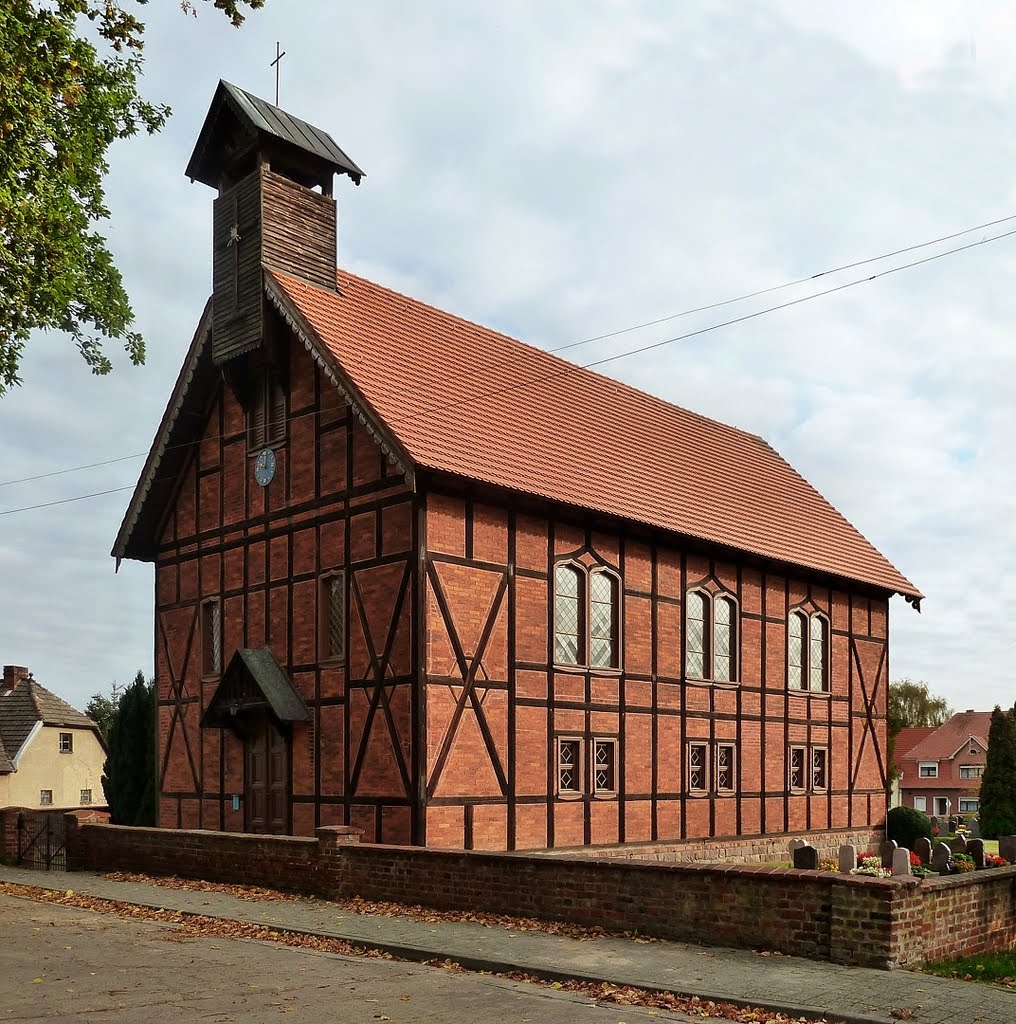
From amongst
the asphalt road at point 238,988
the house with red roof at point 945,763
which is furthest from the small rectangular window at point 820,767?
the house with red roof at point 945,763

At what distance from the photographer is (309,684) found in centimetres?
2119

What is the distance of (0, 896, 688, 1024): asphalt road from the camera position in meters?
9.52

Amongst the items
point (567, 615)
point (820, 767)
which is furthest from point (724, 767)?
point (567, 615)

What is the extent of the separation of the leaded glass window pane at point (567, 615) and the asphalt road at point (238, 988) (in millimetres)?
9475

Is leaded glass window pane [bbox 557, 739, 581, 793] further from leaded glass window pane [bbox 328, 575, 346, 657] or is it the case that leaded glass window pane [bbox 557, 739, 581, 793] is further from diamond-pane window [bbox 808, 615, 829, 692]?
diamond-pane window [bbox 808, 615, 829, 692]

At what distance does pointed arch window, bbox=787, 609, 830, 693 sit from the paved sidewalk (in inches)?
598

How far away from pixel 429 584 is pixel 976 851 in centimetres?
957

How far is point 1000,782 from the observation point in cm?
4662

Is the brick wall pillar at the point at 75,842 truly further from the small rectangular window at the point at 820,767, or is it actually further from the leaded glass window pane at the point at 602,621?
the small rectangular window at the point at 820,767

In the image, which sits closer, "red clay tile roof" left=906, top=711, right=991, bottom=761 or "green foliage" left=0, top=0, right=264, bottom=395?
"green foliage" left=0, top=0, right=264, bottom=395

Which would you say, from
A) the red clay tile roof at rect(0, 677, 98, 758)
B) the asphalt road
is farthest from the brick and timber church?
the red clay tile roof at rect(0, 677, 98, 758)

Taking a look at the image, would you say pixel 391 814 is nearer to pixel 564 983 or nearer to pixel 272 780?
pixel 272 780

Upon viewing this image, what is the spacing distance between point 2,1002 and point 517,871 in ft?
19.5

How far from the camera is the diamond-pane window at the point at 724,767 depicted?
24.9m
